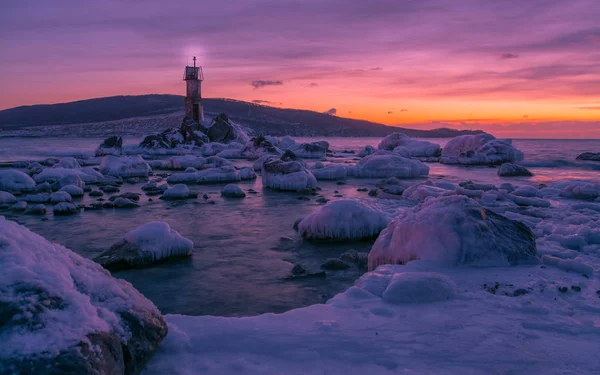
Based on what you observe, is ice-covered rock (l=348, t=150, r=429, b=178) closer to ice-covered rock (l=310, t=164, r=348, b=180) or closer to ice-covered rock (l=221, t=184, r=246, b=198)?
ice-covered rock (l=310, t=164, r=348, b=180)

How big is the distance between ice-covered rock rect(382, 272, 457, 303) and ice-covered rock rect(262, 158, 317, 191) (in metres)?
11.0

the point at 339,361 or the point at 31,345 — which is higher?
the point at 31,345

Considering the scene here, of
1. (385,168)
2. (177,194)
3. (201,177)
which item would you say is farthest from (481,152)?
(177,194)

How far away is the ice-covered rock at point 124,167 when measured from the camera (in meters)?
20.1

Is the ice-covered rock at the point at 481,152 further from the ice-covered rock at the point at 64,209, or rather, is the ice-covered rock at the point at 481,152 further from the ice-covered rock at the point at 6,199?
the ice-covered rock at the point at 6,199

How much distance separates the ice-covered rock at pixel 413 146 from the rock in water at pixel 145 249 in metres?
31.6

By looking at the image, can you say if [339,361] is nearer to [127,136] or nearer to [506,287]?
[506,287]

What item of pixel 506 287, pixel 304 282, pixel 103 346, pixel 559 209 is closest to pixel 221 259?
pixel 304 282

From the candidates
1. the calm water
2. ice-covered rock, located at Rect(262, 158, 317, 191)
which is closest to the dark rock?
the calm water

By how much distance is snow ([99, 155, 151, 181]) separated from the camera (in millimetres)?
20062

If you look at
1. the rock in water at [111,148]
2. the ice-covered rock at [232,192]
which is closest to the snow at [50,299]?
the ice-covered rock at [232,192]

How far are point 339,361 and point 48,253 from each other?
2.01 m

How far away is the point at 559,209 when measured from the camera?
1028 cm

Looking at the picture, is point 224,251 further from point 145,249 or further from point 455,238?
point 455,238
